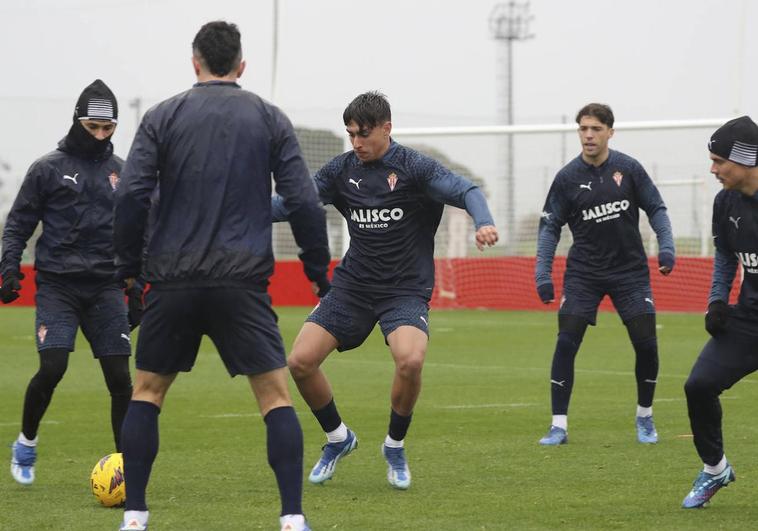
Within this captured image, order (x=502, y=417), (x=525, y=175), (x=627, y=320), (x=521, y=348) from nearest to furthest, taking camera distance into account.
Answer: (x=627, y=320) < (x=502, y=417) < (x=521, y=348) < (x=525, y=175)

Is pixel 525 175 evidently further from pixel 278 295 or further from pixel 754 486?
pixel 754 486

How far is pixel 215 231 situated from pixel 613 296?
16.2ft

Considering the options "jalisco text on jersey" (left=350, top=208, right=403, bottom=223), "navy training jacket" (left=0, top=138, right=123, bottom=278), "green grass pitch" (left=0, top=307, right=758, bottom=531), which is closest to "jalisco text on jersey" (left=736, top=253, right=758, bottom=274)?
"green grass pitch" (left=0, top=307, right=758, bottom=531)

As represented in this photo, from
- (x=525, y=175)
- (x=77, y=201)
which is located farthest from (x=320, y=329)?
(x=525, y=175)

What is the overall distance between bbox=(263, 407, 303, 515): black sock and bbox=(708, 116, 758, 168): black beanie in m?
2.55

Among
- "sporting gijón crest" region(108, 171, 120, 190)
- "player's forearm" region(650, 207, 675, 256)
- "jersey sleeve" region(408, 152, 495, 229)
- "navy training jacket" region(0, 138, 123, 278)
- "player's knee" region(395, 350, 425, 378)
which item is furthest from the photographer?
"player's forearm" region(650, 207, 675, 256)

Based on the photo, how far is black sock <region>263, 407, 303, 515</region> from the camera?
20.2 feet

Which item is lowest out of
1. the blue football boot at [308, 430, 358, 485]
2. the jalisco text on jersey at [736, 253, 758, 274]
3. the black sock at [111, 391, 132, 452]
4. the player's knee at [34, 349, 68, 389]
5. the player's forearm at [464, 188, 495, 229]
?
the blue football boot at [308, 430, 358, 485]

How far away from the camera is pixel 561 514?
23.7 ft

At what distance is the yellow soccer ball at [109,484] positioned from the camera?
755 cm

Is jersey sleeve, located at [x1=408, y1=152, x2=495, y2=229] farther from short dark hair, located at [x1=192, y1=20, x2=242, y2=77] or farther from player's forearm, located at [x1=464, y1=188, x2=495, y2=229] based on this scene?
short dark hair, located at [x1=192, y1=20, x2=242, y2=77]

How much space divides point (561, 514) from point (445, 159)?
22.2 metres

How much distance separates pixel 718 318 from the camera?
287 inches

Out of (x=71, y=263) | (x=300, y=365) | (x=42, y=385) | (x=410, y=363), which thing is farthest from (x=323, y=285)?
(x=42, y=385)
